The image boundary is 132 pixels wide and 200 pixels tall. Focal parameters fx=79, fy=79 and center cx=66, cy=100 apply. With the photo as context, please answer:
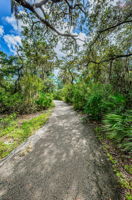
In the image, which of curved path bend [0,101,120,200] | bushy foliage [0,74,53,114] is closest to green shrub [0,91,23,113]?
bushy foliage [0,74,53,114]

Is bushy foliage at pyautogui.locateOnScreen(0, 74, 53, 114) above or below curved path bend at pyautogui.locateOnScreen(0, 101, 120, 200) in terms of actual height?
above

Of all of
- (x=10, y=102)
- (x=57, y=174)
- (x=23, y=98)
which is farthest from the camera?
(x=23, y=98)

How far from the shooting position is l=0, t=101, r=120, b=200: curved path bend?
1100 mm

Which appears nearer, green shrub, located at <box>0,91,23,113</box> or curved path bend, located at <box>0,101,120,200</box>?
curved path bend, located at <box>0,101,120,200</box>

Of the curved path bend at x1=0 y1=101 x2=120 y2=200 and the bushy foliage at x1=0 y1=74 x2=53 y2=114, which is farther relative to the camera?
the bushy foliage at x1=0 y1=74 x2=53 y2=114

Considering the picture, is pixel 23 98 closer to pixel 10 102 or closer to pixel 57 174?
pixel 10 102

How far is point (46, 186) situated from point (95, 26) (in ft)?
18.8

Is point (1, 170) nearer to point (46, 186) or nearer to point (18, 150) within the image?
point (18, 150)

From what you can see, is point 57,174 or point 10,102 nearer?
point 57,174

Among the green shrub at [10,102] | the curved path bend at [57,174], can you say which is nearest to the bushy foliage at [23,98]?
the green shrub at [10,102]

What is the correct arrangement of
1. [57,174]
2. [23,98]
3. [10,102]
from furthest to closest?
[23,98] < [10,102] < [57,174]

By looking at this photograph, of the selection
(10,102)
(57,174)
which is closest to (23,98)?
(10,102)

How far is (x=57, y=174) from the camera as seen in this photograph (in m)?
1.38

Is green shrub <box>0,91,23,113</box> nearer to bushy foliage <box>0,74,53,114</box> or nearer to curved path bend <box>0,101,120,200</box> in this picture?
bushy foliage <box>0,74,53,114</box>
